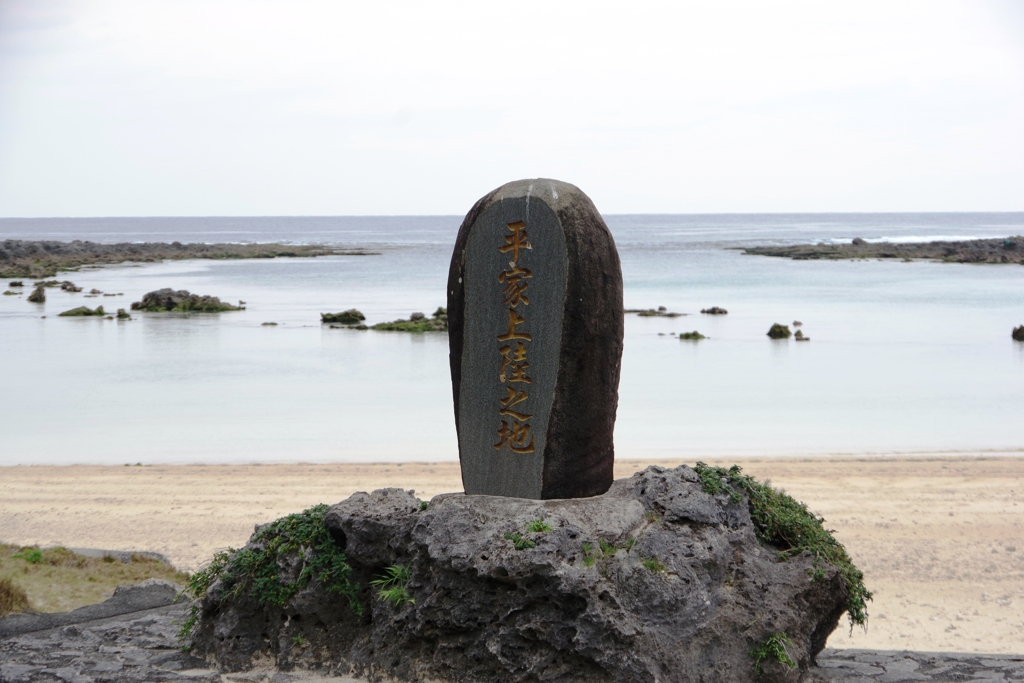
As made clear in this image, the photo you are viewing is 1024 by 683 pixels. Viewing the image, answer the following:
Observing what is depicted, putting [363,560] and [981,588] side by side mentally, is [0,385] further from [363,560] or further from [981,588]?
[981,588]

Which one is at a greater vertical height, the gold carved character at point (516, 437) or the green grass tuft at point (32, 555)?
the gold carved character at point (516, 437)

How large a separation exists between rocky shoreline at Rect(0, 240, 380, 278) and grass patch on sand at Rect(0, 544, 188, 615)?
46.8 meters

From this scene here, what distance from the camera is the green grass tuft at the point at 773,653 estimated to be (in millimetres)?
4797

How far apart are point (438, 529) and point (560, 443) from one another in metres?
0.97

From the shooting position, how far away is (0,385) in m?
19.5

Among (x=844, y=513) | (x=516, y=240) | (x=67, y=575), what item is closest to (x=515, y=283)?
(x=516, y=240)

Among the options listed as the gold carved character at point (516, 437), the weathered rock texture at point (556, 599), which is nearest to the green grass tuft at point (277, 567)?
the weathered rock texture at point (556, 599)

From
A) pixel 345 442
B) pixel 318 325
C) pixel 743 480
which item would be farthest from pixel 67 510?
pixel 318 325

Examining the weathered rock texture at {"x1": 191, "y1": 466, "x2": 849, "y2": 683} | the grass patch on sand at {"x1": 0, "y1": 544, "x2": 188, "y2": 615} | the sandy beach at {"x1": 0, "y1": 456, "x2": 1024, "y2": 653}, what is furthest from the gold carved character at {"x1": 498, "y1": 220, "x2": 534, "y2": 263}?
the grass patch on sand at {"x1": 0, "y1": 544, "x2": 188, "y2": 615}

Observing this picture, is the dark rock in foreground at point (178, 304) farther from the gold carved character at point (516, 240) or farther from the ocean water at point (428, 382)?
the gold carved character at point (516, 240)

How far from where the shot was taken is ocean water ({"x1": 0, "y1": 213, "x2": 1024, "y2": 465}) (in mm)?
13992

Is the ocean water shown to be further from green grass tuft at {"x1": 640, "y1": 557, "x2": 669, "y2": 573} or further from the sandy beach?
green grass tuft at {"x1": 640, "y1": 557, "x2": 669, "y2": 573}

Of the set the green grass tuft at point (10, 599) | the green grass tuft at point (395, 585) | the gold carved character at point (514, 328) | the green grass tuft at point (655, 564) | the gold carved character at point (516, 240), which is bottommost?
the green grass tuft at point (10, 599)

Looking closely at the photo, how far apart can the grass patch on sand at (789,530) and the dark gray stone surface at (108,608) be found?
176 inches
